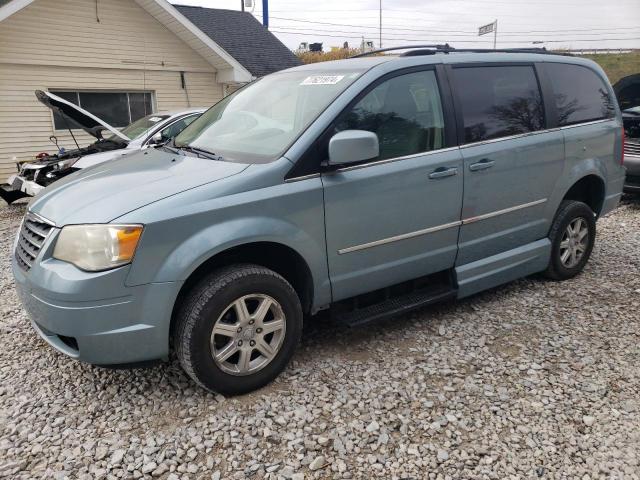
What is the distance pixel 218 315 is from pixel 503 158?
2430mm

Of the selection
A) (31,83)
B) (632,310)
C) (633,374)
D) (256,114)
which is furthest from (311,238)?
(31,83)

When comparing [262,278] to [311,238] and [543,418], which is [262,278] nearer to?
[311,238]

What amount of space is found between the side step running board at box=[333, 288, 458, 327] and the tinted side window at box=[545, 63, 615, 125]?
189 centimetres

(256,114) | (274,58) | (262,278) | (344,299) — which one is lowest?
(344,299)

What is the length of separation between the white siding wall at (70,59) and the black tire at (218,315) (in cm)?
1069

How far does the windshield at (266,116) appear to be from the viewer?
10.2 ft

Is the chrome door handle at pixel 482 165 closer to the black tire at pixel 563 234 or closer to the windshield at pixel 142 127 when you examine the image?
the black tire at pixel 563 234

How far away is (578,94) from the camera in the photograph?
14.6 feet

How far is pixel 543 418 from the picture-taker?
2.73 meters

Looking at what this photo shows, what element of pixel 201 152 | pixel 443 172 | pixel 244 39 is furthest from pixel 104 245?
pixel 244 39

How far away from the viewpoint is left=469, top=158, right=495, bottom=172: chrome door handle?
11.8 feet

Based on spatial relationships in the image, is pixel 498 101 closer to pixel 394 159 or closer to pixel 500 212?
pixel 500 212

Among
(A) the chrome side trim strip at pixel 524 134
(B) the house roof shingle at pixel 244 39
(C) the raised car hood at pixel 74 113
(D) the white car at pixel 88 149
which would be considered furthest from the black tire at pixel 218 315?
(B) the house roof shingle at pixel 244 39

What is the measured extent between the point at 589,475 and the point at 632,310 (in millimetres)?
2204
